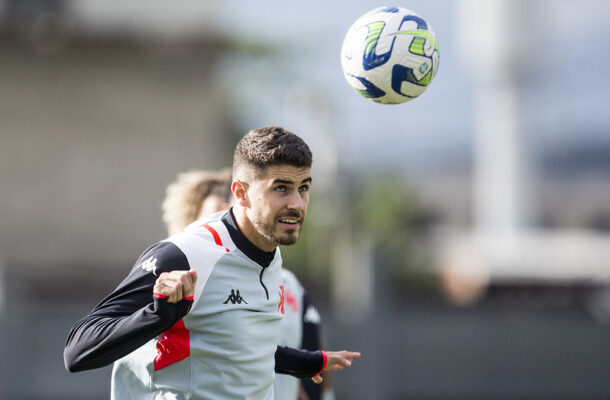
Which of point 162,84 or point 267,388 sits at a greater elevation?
point 162,84

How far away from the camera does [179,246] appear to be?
12.4 ft

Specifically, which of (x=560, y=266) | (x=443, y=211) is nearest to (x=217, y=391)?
(x=560, y=266)

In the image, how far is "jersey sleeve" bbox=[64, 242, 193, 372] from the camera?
3.40m

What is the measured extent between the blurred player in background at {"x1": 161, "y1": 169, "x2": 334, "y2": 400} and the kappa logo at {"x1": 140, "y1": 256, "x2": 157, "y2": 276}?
1.41m

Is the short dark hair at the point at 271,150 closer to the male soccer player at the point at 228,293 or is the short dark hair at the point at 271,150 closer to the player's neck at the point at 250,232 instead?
the male soccer player at the point at 228,293

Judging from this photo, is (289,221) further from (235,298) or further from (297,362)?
(297,362)

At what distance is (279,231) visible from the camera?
12.8 feet

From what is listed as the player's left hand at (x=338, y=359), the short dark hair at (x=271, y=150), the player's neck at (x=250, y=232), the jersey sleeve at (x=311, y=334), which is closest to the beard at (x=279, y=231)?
the player's neck at (x=250, y=232)

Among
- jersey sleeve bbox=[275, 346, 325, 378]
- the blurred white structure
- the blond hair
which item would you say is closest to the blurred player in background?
the blond hair

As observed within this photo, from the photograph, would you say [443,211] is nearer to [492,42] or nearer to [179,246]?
[492,42]

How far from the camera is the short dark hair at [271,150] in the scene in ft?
12.8

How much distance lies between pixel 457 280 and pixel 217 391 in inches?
557

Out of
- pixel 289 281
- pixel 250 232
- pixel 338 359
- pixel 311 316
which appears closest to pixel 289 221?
pixel 250 232

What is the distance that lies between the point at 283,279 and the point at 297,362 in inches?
43.1
